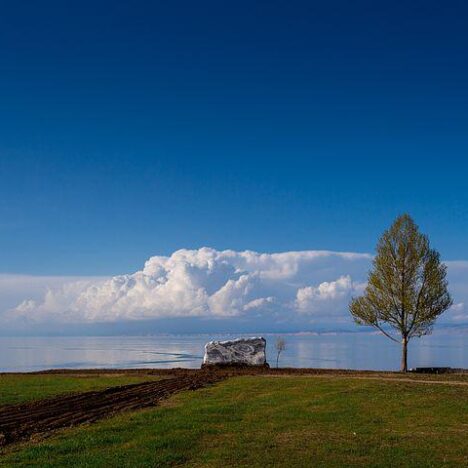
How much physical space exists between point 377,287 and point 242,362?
1086 centimetres

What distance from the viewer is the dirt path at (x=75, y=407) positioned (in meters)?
17.5

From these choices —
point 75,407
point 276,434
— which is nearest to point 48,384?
point 75,407

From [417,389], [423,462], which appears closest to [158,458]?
[423,462]

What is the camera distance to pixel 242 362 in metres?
40.7

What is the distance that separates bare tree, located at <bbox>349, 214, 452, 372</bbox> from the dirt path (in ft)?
51.9

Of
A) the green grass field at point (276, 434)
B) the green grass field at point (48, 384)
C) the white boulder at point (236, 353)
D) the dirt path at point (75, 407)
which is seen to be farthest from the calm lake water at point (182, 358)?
the green grass field at point (276, 434)

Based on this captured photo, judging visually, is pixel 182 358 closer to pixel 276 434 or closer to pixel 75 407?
pixel 75 407

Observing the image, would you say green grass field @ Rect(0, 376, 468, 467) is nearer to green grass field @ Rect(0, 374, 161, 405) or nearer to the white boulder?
green grass field @ Rect(0, 374, 161, 405)

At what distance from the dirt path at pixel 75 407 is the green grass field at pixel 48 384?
1529 mm

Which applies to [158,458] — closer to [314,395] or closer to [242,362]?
[314,395]

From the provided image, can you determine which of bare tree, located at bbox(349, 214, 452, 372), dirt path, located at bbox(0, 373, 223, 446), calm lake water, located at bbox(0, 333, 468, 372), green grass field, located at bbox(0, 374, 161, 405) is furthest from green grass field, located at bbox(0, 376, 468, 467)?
calm lake water, located at bbox(0, 333, 468, 372)

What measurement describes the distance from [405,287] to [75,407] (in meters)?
25.6

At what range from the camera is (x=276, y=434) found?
16.5 meters

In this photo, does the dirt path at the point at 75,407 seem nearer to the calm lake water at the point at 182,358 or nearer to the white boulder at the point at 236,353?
the white boulder at the point at 236,353
